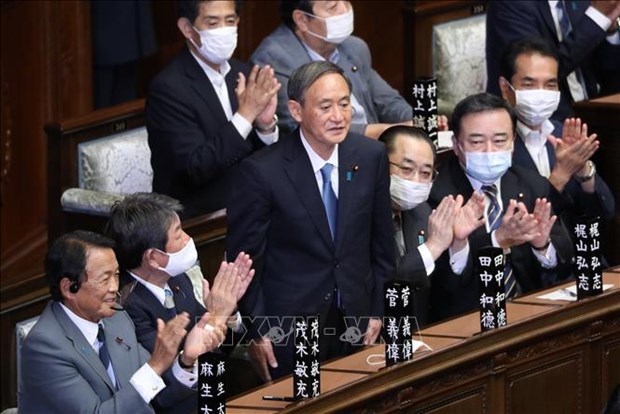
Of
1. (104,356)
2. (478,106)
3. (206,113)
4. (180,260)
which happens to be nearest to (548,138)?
(478,106)

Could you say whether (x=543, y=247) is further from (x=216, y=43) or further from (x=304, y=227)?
(x=216, y=43)

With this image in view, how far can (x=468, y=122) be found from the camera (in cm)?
482

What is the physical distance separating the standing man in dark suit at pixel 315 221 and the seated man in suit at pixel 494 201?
12.4 inches

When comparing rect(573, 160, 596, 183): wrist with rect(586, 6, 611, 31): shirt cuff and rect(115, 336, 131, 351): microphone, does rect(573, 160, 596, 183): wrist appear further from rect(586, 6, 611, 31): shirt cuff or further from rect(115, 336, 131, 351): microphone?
rect(115, 336, 131, 351): microphone

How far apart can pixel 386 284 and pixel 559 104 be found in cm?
176

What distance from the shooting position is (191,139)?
499cm

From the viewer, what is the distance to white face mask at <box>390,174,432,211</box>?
4656mm

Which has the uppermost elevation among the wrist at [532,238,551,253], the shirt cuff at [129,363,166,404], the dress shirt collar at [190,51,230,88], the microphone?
the dress shirt collar at [190,51,230,88]

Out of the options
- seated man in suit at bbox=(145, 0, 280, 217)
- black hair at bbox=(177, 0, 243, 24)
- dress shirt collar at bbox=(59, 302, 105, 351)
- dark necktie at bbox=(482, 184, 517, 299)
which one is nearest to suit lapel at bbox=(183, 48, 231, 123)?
seated man in suit at bbox=(145, 0, 280, 217)

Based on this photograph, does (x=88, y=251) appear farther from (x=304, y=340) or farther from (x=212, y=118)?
(x=212, y=118)

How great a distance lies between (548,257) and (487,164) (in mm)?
315

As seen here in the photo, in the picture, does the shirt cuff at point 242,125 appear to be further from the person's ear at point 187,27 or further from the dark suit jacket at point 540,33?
the dark suit jacket at point 540,33

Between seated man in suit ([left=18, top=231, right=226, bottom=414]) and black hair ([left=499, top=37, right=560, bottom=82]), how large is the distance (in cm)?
168

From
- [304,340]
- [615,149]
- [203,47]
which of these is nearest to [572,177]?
[615,149]
